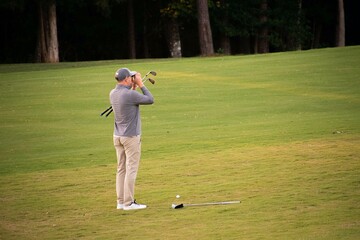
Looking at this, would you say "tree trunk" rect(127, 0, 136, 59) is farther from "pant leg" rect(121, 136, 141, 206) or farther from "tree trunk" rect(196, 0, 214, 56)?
"pant leg" rect(121, 136, 141, 206)

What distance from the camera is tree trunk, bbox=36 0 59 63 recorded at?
48.3 m

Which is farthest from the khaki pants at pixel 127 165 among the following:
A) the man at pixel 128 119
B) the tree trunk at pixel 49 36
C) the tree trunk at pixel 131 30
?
the tree trunk at pixel 131 30

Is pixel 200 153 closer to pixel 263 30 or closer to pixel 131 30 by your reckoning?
pixel 131 30

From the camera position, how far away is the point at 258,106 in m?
25.8

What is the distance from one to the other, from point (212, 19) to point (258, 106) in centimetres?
3216

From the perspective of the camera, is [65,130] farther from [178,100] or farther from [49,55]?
[49,55]

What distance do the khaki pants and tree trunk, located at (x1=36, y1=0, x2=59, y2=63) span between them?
3588cm

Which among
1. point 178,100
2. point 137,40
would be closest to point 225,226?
point 178,100

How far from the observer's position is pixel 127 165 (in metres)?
12.5

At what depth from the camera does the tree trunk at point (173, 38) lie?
56.5m

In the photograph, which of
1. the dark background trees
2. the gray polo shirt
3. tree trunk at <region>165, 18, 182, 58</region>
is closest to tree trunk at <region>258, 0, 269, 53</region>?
the dark background trees

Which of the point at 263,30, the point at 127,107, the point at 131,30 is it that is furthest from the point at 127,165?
the point at 263,30

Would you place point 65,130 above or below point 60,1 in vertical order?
below

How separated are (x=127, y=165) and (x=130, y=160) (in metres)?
0.10
